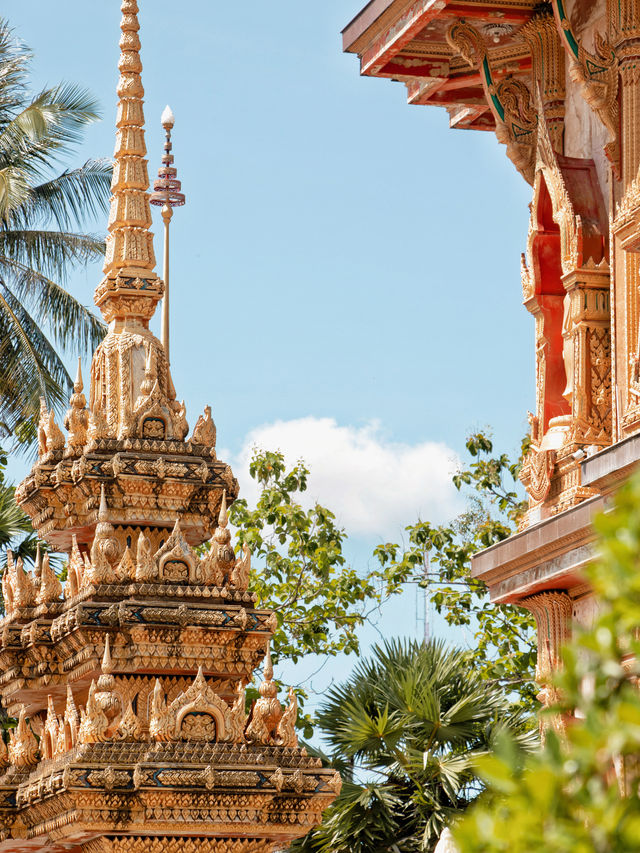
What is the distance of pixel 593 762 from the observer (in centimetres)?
292

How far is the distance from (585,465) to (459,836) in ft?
18.2

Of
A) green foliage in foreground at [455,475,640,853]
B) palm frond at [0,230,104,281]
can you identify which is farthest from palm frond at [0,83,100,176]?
green foliage in foreground at [455,475,640,853]

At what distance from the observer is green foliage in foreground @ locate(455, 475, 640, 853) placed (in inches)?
114

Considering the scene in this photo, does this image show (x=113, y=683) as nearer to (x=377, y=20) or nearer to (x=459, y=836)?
(x=377, y=20)

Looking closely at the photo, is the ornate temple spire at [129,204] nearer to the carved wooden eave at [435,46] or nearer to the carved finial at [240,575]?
the carved finial at [240,575]

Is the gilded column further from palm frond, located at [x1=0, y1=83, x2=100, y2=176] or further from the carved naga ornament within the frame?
palm frond, located at [x1=0, y1=83, x2=100, y2=176]

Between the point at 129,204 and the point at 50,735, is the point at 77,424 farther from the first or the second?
the point at 50,735

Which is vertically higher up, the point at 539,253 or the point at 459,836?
the point at 539,253

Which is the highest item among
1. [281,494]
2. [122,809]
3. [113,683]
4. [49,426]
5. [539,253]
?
[281,494]

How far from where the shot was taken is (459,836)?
299cm

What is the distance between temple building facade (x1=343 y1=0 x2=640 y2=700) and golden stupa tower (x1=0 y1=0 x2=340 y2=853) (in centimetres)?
565

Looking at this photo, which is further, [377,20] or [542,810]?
[377,20]

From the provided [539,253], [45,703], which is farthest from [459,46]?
[45,703]

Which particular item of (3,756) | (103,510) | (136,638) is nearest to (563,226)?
(136,638)
